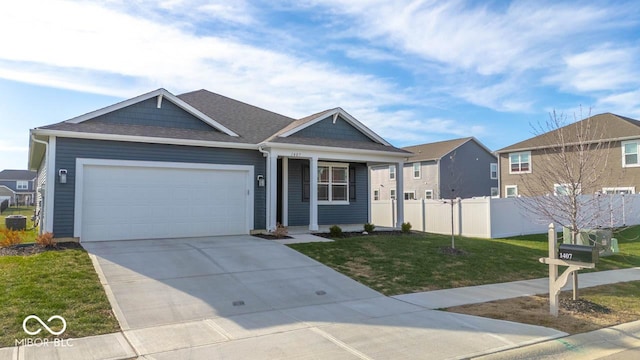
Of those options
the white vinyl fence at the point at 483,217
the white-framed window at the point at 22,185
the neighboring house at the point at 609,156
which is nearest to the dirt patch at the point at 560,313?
the white vinyl fence at the point at 483,217

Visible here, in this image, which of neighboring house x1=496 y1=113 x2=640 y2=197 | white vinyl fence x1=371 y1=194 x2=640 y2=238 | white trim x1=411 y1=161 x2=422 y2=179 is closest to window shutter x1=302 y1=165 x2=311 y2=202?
white vinyl fence x1=371 y1=194 x2=640 y2=238

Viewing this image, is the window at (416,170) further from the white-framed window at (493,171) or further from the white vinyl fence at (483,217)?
Result: the white vinyl fence at (483,217)

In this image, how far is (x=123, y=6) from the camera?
9508mm

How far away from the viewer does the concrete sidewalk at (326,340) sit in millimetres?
5043

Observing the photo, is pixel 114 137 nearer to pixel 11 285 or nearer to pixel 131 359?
pixel 11 285

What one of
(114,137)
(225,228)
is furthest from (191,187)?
(114,137)

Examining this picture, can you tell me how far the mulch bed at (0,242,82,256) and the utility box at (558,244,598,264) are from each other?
10.7 meters

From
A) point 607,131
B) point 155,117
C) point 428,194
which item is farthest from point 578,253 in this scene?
point 428,194

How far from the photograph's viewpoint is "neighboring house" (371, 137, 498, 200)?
33.6 meters

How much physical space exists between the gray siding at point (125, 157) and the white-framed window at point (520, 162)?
20195mm

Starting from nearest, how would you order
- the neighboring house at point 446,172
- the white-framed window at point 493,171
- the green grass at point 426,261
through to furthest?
the green grass at point 426,261 → the neighboring house at point 446,172 → the white-framed window at point 493,171

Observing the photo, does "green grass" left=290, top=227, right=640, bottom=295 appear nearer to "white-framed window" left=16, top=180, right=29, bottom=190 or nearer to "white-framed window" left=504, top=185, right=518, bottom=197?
"white-framed window" left=504, top=185, right=518, bottom=197

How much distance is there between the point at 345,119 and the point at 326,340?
12.0 meters

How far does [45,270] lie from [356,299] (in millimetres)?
5873
